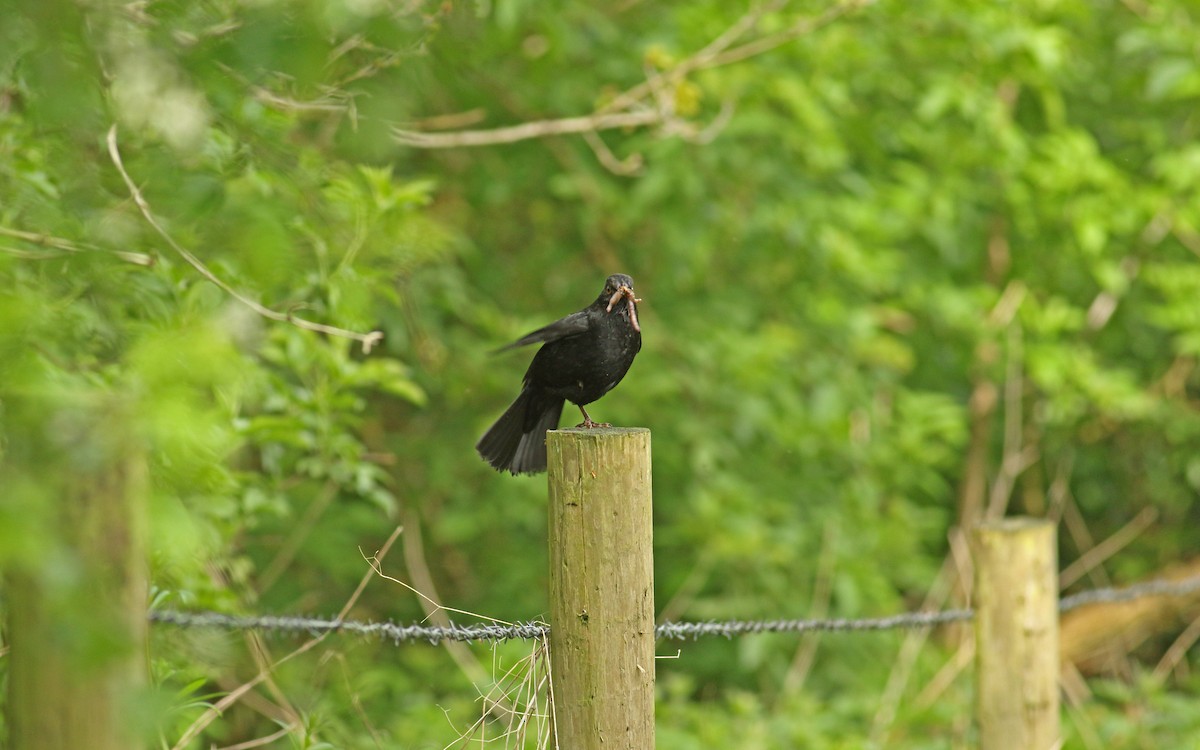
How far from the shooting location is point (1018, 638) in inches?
121

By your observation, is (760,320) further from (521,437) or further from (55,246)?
(55,246)

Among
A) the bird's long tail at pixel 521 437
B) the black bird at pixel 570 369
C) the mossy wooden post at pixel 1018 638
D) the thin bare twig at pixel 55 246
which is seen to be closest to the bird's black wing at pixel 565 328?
the black bird at pixel 570 369

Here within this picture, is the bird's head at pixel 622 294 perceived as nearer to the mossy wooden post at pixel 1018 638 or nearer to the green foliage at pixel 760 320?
the green foliage at pixel 760 320

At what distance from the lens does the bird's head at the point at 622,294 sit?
3.04m

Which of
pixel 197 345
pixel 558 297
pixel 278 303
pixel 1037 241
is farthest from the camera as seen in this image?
pixel 1037 241

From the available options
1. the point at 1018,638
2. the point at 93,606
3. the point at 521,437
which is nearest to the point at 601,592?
the point at 93,606

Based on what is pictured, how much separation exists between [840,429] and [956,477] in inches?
115

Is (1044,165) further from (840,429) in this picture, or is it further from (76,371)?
(76,371)

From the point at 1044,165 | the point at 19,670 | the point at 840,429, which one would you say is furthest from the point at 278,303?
the point at 1044,165

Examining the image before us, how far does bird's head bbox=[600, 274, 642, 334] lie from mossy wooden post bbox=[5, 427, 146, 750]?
1.90m

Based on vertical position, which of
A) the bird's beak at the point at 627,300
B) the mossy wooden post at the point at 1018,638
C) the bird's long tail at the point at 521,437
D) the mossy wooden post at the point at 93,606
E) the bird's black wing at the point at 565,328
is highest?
the bird's beak at the point at 627,300

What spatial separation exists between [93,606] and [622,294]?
80.3 inches

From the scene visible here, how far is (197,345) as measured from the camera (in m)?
1.13

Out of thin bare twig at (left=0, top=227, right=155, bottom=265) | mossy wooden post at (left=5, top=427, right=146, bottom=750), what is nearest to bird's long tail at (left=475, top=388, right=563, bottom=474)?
thin bare twig at (left=0, top=227, right=155, bottom=265)
